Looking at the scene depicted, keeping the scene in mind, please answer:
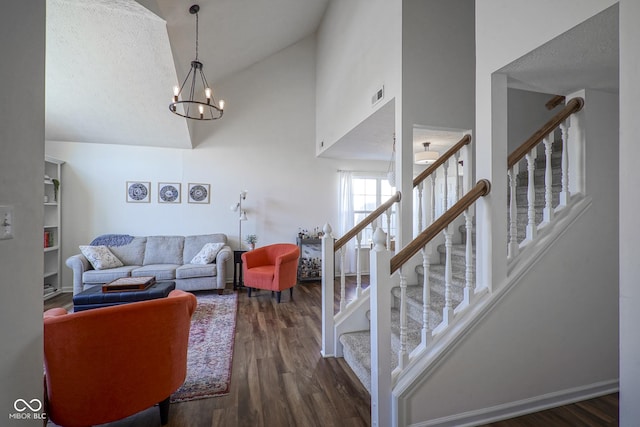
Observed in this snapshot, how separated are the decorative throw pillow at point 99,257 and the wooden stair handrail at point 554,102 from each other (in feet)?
20.3

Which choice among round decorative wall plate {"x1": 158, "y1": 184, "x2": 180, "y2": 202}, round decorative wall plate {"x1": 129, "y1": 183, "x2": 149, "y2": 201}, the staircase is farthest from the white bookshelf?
the staircase

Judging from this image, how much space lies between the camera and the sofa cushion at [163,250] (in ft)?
15.5

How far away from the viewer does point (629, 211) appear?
3.57 ft

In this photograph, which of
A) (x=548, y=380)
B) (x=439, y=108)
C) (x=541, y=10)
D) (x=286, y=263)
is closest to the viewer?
(x=541, y=10)

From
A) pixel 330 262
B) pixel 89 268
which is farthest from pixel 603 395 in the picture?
pixel 89 268

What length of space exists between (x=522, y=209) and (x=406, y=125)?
4.34 feet

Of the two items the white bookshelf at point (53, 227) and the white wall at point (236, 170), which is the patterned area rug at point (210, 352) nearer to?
the white wall at point (236, 170)

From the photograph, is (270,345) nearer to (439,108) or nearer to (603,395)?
(603,395)

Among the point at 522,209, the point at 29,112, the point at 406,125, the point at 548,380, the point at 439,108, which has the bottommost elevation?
the point at 548,380

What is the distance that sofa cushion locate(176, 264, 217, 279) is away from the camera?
4.32m

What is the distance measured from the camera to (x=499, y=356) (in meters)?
1.75

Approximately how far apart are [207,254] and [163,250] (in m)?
0.82

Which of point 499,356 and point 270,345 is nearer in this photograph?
point 499,356

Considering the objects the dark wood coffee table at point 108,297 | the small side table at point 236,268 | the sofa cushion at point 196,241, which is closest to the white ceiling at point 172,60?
the sofa cushion at point 196,241
